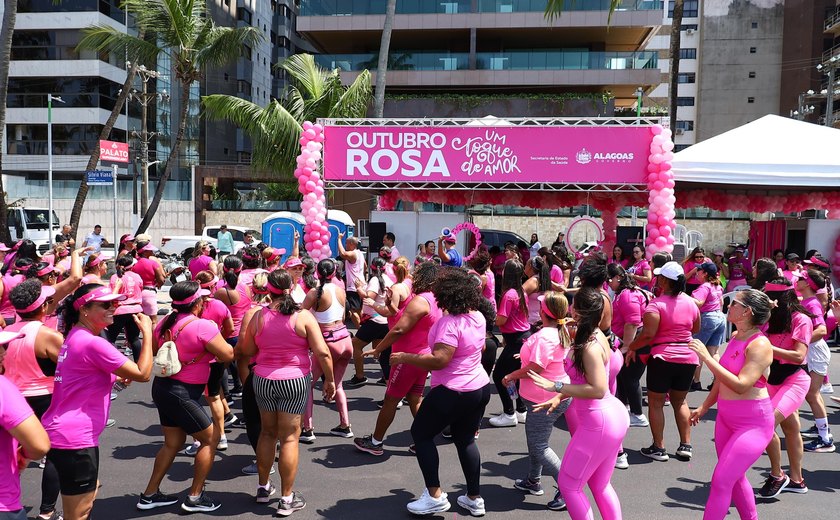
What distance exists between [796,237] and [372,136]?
30.7ft

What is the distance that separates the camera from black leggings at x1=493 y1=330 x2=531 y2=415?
263 inches

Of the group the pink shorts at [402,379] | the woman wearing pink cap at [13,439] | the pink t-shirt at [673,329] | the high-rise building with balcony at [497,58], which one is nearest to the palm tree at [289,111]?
the high-rise building with balcony at [497,58]

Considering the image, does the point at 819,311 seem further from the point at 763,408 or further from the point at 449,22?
the point at 449,22

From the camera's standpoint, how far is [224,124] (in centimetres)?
4541

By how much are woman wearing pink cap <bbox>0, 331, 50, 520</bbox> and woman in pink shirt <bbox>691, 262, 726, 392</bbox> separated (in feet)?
22.3

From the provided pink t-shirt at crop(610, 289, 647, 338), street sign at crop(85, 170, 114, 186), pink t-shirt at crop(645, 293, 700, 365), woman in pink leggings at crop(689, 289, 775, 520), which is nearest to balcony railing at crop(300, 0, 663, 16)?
street sign at crop(85, 170, 114, 186)

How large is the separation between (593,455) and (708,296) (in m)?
4.74

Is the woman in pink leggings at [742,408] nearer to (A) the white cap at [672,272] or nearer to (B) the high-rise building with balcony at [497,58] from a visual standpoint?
(A) the white cap at [672,272]

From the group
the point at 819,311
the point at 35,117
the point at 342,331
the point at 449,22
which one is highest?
the point at 449,22

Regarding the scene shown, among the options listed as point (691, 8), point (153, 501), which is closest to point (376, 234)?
point (153, 501)

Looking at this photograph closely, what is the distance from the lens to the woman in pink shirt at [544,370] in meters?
4.61

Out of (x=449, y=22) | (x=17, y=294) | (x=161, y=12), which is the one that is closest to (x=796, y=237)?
(x=17, y=294)

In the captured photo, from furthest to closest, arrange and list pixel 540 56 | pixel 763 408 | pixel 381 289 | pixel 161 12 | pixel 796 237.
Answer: pixel 540 56, pixel 161 12, pixel 796 237, pixel 381 289, pixel 763 408

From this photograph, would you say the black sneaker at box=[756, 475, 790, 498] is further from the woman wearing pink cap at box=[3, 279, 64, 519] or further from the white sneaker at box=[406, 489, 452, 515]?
the woman wearing pink cap at box=[3, 279, 64, 519]
